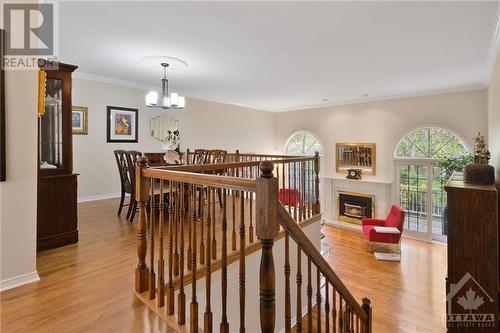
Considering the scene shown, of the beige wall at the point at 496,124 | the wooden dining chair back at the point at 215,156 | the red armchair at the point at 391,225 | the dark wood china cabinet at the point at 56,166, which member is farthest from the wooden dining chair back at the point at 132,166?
the red armchair at the point at 391,225

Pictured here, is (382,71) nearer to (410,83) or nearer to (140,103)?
(410,83)

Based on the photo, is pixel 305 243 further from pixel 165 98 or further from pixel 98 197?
pixel 98 197

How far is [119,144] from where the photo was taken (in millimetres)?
5402

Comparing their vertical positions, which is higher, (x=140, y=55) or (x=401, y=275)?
(x=140, y=55)

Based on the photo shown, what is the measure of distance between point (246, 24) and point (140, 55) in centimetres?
186

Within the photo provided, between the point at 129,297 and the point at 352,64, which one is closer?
the point at 129,297

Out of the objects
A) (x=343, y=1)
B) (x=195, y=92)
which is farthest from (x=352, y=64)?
(x=195, y=92)

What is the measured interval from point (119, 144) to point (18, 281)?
3645 mm

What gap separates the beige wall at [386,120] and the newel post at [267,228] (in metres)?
6.60

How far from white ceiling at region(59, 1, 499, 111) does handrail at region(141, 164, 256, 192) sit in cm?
176

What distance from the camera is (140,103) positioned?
225 inches

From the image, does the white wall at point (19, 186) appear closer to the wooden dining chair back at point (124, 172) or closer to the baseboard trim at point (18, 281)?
the baseboard trim at point (18, 281)

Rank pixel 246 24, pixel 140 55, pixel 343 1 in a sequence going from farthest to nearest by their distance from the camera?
pixel 140 55
pixel 246 24
pixel 343 1

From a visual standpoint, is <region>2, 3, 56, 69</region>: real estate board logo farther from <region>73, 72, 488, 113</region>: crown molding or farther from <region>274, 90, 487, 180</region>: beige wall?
<region>274, 90, 487, 180</region>: beige wall
